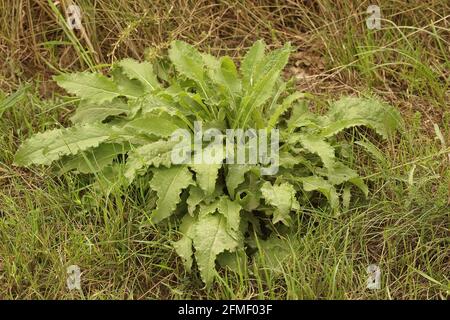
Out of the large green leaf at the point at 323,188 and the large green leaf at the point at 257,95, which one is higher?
the large green leaf at the point at 257,95

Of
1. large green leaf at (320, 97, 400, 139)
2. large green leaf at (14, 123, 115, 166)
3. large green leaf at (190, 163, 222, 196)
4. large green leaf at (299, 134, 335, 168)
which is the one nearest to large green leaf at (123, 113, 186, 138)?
large green leaf at (14, 123, 115, 166)

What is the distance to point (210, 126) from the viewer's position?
9.68ft

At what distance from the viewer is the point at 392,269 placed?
8.90ft

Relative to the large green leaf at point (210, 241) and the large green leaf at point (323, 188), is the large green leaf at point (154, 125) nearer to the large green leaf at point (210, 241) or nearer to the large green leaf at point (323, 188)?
the large green leaf at point (210, 241)

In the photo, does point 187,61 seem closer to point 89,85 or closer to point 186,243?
point 89,85

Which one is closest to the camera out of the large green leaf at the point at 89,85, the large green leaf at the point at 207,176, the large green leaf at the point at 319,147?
the large green leaf at the point at 207,176

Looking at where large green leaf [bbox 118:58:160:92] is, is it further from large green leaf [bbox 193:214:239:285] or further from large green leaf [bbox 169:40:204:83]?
large green leaf [bbox 193:214:239:285]

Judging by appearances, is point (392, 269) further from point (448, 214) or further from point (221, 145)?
point (221, 145)

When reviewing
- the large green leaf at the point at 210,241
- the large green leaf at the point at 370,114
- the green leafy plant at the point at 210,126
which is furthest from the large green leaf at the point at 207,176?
the large green leaf at the point at 370,114

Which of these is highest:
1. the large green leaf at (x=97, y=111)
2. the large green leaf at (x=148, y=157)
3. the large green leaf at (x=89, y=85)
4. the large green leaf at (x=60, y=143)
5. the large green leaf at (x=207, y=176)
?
the large green leaf at (x=89, y=85)

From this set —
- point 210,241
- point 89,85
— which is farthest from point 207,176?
point 89,85

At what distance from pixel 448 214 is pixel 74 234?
4.64ft

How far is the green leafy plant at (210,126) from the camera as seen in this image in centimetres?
272

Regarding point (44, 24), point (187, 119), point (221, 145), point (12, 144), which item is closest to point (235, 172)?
point (221, 145)
